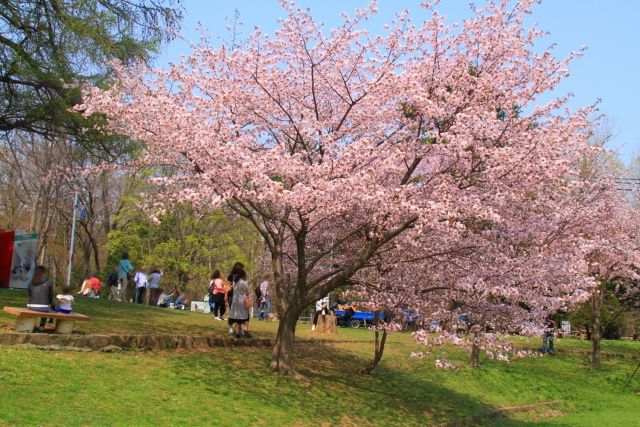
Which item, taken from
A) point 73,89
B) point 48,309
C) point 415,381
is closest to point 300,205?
point 48,309

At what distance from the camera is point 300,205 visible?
1020 centimetres

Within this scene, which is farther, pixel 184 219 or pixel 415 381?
pixel 184 219

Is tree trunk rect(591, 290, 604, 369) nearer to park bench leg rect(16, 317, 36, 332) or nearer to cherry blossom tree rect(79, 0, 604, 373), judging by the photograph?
cherry blossom tree rect(79, 0, 604, 373)

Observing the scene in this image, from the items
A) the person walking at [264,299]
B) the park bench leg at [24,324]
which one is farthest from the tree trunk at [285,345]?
the person walking at [264,299]

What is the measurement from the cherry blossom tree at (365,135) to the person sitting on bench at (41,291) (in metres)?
2.32

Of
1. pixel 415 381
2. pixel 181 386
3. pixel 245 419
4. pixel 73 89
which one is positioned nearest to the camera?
pixel 245 419

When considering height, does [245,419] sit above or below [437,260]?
below

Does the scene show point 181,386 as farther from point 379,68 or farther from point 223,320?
point 223,320

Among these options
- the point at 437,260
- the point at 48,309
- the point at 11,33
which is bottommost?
the point at 48,309

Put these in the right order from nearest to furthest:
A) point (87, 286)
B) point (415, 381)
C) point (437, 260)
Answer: point (437, 260), point (415, 381), point (87, 286)

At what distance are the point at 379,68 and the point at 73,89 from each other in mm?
6091

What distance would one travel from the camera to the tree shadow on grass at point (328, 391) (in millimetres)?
10797

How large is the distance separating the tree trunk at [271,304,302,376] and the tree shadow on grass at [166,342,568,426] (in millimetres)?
236

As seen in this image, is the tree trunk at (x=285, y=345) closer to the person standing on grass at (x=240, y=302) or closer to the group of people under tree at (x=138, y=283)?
the person standing on grass at (x=240, y=302)
